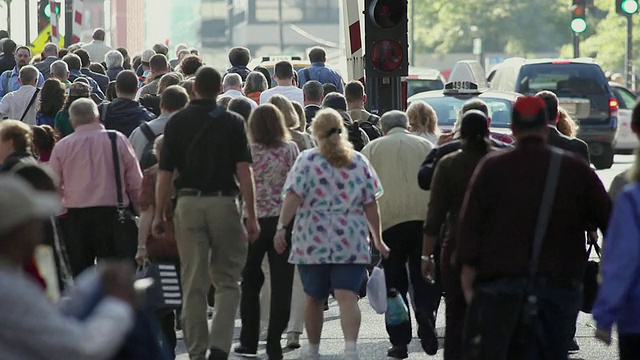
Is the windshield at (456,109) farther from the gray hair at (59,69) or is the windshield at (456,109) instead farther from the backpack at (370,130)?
the backpack at (370,130)

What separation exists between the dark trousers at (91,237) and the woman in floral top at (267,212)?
0.81 meters

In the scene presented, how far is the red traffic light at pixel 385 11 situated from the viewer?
50.5ft

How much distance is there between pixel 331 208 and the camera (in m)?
10.0

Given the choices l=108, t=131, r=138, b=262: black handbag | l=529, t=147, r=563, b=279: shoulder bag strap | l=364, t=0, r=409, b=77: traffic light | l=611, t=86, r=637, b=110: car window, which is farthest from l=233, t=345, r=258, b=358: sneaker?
l=611, t=86, r=637, b=110: car window

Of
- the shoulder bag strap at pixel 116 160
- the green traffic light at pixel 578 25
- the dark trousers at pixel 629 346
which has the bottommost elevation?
the dark trousers at pixel 629 346

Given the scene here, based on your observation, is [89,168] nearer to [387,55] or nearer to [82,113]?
[82,113]

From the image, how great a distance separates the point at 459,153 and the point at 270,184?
6.73 ft

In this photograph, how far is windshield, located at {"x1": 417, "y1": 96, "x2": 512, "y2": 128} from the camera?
1872cm

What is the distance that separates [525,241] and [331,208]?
2910 mm

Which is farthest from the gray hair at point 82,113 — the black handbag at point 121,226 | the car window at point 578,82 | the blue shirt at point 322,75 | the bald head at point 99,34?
the car window at point 578,82

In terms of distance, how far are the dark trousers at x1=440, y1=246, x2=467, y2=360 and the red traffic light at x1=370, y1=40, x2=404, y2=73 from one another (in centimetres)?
660

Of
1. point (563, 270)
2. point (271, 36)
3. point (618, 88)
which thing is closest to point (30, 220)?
point (563, 270)

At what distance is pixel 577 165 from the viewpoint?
7.32 metres

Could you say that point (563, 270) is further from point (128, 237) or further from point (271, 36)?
point (271, 36)
